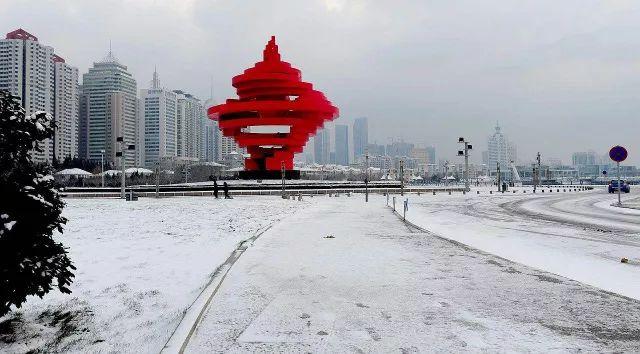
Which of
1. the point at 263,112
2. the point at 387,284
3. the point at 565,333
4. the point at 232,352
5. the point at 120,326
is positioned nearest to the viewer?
the point at 232,352

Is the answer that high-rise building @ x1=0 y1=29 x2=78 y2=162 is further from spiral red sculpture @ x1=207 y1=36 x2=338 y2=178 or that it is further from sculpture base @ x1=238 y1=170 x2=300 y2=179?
sculpture base @ x1=238 y1=170 x2=300 y2=179

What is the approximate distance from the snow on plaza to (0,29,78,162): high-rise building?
120537 mm

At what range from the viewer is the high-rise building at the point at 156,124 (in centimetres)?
Answer: 16825

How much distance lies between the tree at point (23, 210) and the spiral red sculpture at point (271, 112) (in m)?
52.5

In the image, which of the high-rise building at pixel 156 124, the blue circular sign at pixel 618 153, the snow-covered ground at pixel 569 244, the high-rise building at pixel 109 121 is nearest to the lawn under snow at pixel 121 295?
the snow-covered ground at pixel 569 244

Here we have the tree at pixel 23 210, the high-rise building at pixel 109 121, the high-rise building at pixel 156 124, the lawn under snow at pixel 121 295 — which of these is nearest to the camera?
the tree at pixel 23 210

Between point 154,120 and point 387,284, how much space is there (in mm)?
177656

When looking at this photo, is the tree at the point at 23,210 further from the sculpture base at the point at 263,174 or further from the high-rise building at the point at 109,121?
the high-rise building at the point at 109,121

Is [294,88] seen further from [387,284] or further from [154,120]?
[154,120]

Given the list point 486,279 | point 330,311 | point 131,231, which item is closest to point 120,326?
point 330,311

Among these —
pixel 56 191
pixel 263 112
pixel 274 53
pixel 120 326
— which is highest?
pixel 274 53

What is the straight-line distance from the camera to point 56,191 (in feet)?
15.8

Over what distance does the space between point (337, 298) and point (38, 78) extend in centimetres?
14381

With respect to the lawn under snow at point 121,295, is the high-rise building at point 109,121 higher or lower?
higher
